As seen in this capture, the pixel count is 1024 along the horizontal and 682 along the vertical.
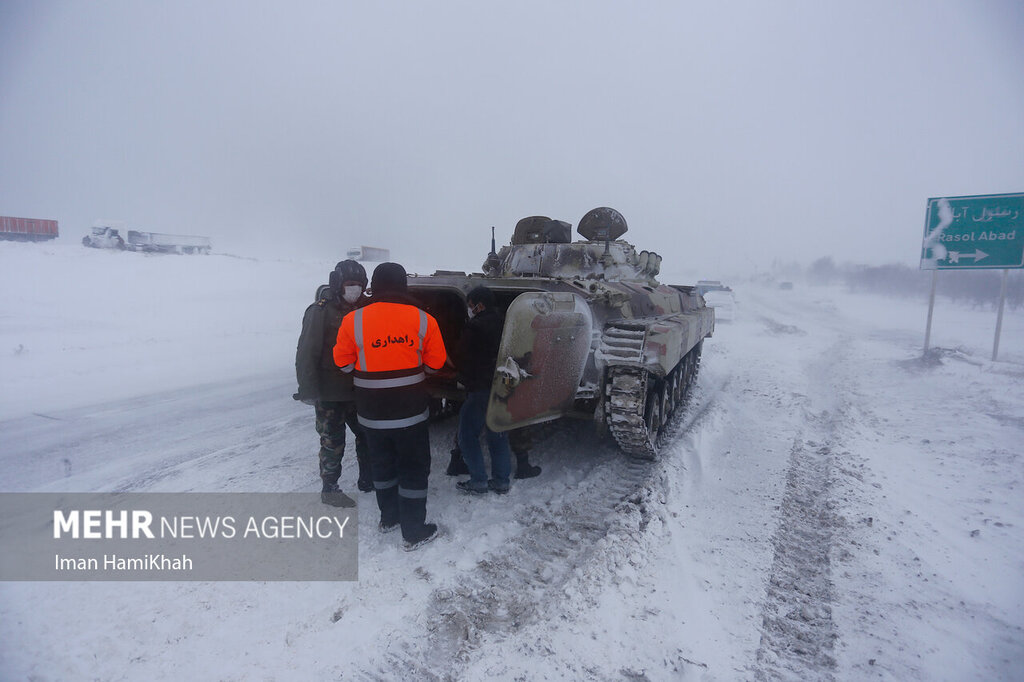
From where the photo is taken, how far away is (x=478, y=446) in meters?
4.38

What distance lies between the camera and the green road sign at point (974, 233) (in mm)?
9023

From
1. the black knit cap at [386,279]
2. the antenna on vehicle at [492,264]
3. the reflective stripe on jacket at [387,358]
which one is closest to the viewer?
the reflective stripe on jacket at [387,358]

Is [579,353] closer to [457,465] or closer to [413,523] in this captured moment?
[457,465]

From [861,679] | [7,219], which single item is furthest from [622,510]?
[7,219]

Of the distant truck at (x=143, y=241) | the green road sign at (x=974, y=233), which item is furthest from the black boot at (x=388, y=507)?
the distant truck at (x=143, y=241)

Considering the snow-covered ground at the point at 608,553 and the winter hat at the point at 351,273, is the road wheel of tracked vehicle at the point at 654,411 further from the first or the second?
the winter hat at the point at 351,273

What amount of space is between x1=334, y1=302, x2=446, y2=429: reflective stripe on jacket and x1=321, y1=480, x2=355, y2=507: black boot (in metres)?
0.99

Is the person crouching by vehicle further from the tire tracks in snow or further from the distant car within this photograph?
the distant car

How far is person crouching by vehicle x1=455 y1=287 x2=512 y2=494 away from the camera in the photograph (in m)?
3.96

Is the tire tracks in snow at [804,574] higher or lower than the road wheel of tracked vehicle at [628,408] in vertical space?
lower

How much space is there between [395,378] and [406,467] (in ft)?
2.09

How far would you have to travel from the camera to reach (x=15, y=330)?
11.3m

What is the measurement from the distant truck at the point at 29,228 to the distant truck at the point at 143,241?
6006 millimetres

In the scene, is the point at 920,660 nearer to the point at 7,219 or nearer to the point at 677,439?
the point at 677,439
